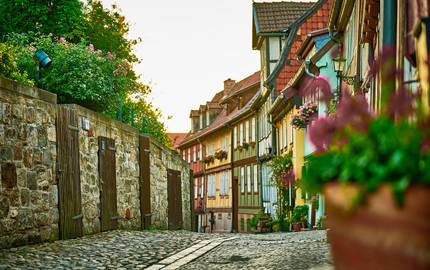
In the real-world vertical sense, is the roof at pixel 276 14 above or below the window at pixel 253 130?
above

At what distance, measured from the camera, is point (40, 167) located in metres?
11.6

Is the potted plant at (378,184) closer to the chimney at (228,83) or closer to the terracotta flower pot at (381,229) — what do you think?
the terracotta flower pot at (381,229)

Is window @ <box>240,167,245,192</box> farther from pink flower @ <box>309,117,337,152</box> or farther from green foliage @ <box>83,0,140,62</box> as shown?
pink flower @ <box>309,117,337,152</box>

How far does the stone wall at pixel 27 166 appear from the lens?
33.8 ft

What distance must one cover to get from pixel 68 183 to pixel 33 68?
20.2 feet

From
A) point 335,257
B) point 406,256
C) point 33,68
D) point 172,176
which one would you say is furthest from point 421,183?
point 172,176

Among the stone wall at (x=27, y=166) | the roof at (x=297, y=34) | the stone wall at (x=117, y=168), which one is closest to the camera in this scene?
the stone wall at (x=27, y=166)

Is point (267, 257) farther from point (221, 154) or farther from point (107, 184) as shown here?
point (221, 154)

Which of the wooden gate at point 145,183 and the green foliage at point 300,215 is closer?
the wooden gate at point 145,183

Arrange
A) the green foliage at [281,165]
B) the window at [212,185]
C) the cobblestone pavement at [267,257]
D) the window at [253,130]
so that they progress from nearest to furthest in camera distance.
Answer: the cobblestone pavement at [267,257] < the green foliage at [281,165] < the window at [253,130] < the window at [212,185]

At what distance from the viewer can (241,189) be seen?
134ft

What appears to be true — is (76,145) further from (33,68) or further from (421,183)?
(421,183)

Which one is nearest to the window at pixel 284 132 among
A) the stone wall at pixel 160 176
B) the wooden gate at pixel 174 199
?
the stone wall at pixel 160 176

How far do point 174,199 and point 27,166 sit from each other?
12070mm
